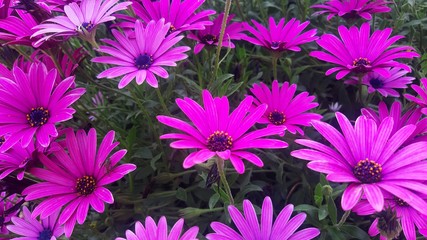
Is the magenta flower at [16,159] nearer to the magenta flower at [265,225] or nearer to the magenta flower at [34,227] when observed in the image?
the magenta flower at [34,227]

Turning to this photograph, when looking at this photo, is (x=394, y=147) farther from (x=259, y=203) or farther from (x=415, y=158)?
(x=259, y=203)

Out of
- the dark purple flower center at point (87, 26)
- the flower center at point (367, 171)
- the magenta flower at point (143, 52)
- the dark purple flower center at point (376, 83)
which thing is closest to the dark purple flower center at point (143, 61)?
the magenta flower at point (143, 52)

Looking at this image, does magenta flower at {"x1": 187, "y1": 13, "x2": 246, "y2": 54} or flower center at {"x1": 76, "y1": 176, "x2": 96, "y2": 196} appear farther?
magenta flower at {"x1": 187, "y1": 13, "x2": 246, "y2": 54}

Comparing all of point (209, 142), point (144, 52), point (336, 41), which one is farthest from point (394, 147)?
point (144, 52)

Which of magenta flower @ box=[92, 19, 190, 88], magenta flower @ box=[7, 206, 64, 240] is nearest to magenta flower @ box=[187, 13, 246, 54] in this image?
magenta flower @ box=[92, 19, 190, 88]

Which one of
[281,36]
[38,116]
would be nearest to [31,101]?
[38,116]

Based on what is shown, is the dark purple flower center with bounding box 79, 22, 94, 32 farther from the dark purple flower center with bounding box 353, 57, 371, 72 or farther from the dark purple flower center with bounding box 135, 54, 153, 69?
the dark purple flower center with bounding box 353, 57, 371, 72

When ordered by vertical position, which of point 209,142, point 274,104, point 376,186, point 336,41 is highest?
point 336,41
